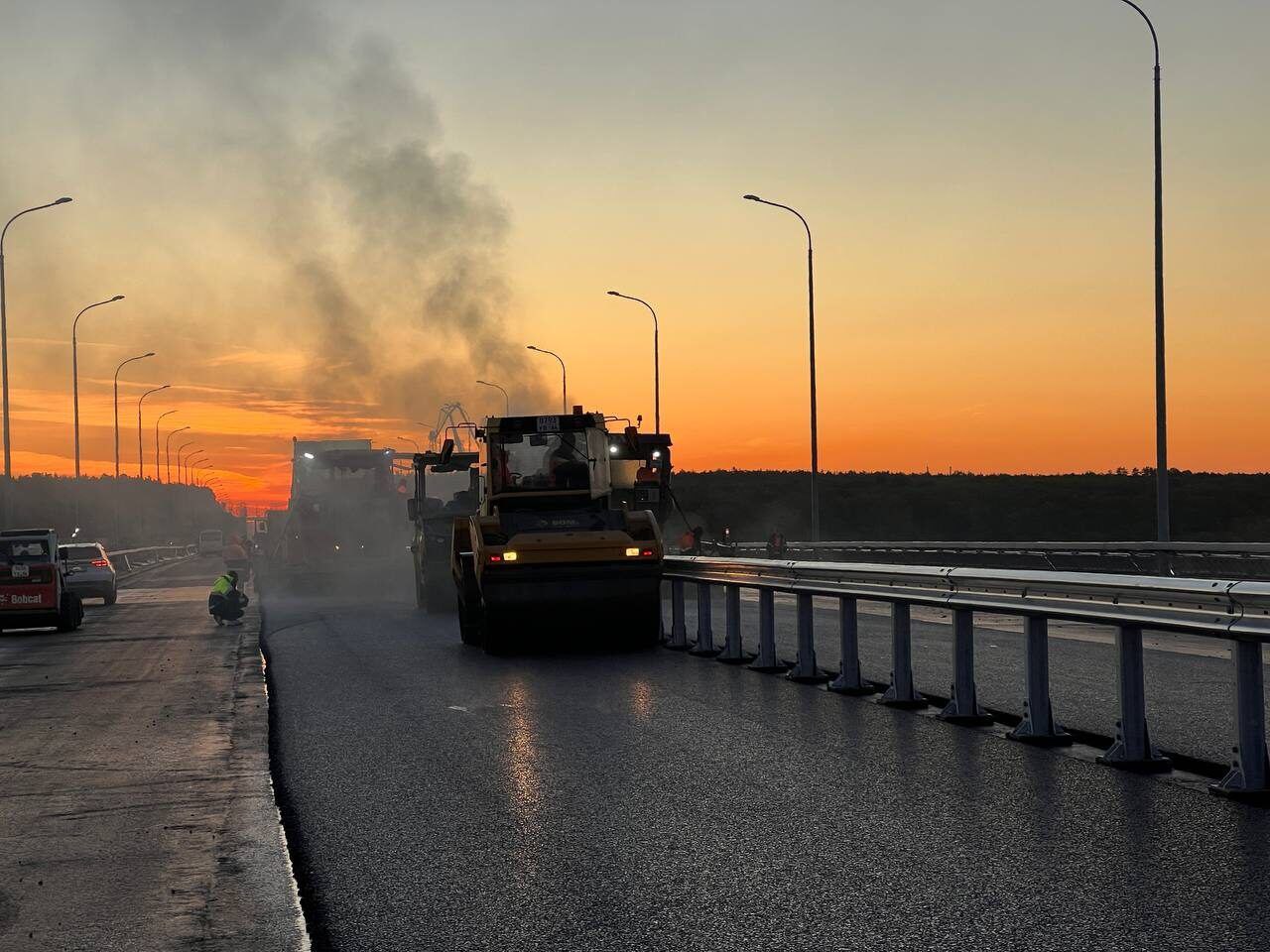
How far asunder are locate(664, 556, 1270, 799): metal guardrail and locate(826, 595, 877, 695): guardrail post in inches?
0.4

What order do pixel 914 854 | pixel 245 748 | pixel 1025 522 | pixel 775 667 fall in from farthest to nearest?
pixel 1025 522 < pixel 775 667 < pixel 245 748 < pixel 914 854

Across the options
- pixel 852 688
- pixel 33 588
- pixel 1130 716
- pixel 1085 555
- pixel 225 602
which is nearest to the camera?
pixel 1130 716

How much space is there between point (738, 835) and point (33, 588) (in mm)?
20847

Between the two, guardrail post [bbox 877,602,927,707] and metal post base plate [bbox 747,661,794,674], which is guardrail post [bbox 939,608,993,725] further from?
metal post base plate [bbox 747,661,794,674]

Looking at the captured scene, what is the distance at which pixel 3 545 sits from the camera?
26.2 m

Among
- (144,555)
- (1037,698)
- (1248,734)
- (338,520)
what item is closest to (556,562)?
(1037,698)

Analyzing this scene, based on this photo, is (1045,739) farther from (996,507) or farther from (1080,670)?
(996,507)

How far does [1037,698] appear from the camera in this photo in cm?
979

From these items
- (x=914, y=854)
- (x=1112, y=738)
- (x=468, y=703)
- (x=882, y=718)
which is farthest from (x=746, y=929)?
(x=468, y=703)

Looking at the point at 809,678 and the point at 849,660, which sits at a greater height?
the point at 849,660

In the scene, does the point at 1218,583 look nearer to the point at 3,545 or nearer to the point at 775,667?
the point at 775,667

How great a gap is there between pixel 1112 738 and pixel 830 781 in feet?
7.32

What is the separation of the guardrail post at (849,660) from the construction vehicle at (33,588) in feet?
53.8

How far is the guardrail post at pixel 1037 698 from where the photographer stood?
9727mm
